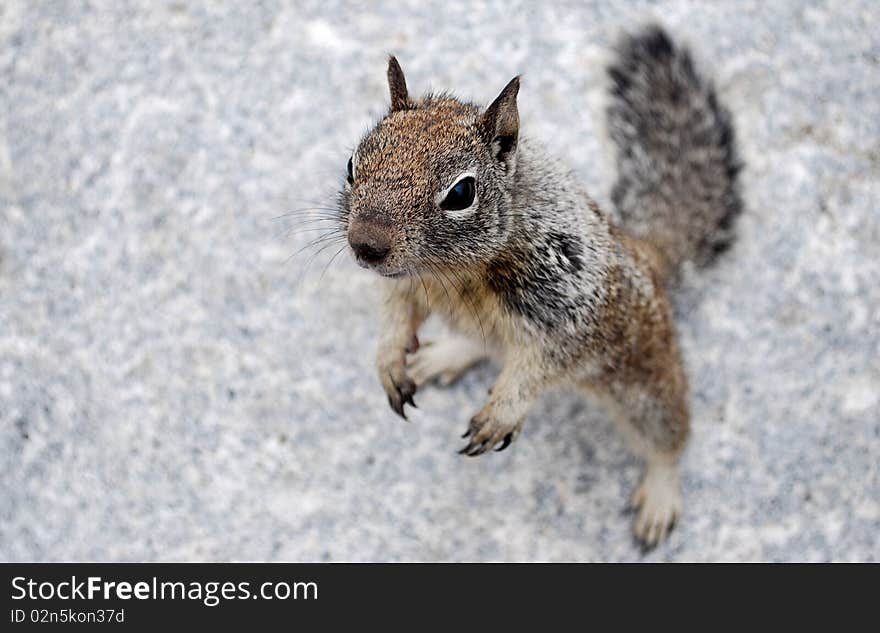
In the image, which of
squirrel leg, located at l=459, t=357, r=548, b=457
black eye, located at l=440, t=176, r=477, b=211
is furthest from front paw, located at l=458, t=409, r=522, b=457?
black eye, located at l=440, t=176, r=477, b=211

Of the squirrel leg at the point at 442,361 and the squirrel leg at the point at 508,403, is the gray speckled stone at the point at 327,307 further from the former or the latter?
the squirrel leg at the point at 508,403

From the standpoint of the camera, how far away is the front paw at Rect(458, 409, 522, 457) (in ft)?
8.96

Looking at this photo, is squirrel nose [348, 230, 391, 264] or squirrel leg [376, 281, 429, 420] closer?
squirrel nose [348, 230, 391, 264]

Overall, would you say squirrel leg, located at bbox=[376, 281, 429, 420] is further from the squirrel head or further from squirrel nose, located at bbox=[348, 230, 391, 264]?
squirrel nose, located at bbox=[348, 230, 391, 264]

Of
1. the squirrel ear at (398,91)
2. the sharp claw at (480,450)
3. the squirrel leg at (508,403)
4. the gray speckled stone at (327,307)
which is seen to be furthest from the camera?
the gray speckled stone at (327,307)

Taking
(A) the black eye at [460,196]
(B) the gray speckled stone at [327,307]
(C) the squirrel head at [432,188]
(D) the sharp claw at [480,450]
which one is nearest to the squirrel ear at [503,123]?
(C) the squirrel head at [432,188]

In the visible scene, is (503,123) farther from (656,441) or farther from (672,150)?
(656,441)

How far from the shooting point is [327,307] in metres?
3.27

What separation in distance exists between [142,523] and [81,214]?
1.04 meters

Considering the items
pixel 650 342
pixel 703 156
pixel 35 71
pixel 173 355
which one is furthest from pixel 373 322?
pixel 35 71

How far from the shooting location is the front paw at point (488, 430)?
2732mm

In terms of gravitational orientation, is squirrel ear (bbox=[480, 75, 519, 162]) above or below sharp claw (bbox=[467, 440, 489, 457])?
above

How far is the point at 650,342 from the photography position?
9.31 ft
